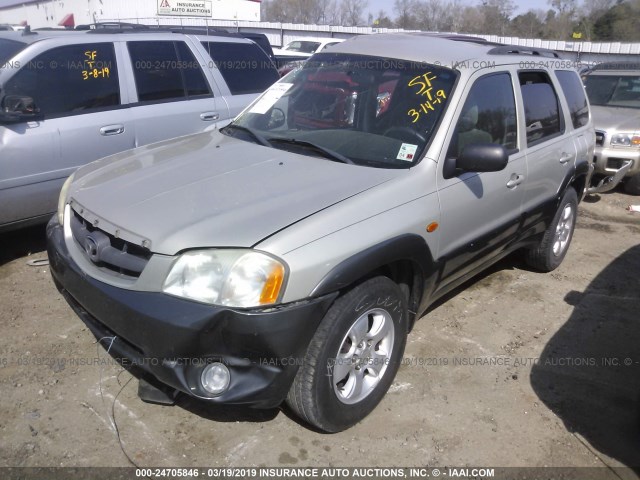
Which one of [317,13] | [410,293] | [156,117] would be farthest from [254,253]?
[317,13]

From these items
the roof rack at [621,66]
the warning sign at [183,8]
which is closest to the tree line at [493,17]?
the warning sign at [183,8]

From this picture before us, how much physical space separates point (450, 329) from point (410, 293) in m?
0.95

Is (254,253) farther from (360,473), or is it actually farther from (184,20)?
(184,20)

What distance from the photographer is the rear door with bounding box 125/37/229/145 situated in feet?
16.9

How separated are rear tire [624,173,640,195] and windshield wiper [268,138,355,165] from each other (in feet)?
21.2

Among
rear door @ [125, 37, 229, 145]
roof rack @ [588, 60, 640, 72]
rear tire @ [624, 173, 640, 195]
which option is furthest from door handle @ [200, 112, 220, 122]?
roof rack @ [588, 60, 640, 72]

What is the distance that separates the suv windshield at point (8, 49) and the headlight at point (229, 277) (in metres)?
3.24

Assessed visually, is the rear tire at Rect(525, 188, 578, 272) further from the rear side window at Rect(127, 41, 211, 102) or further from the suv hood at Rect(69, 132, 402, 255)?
the rear side window at Rect(127, 41, 211, 102)

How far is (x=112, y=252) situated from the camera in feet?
8.52

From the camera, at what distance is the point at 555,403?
327cm

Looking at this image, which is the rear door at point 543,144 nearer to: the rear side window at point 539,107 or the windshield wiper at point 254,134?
the rear side window at point 539,107

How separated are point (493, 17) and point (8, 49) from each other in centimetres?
5697

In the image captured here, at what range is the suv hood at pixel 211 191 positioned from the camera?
2.43m

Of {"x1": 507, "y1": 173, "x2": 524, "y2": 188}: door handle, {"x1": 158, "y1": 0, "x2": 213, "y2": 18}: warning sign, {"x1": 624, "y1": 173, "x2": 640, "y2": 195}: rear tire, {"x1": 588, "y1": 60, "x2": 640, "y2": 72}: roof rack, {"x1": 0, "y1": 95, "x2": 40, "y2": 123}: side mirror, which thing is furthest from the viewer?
{"x1": 158, "y1": 0, "x2": 213, "y2": 18}: warning sign
